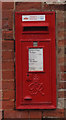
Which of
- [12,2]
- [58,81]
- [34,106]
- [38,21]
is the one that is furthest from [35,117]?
Answer: [12,2]

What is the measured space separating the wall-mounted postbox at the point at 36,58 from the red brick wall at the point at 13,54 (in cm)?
11

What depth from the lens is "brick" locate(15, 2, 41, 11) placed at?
2891mm

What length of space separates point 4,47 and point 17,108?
0.97 metres

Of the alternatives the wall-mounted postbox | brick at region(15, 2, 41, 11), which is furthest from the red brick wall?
the wall-mounted postbox

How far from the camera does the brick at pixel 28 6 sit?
2.89 m

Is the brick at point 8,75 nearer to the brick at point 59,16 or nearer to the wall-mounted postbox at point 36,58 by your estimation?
the wall-mounted postbox at point 36,58

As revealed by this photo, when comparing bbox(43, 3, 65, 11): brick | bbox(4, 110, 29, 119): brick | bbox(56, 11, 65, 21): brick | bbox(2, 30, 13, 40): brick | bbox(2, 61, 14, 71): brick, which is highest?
bbox(43, 3, 65, 11): brick

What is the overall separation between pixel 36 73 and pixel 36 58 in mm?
229

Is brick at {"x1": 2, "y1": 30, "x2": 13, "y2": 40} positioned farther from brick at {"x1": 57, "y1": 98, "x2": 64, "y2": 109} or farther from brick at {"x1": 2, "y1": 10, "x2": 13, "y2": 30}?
brick at {"x1": 57, "y1": 98, "x2": 64, "y2": 109}

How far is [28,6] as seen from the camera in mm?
2898

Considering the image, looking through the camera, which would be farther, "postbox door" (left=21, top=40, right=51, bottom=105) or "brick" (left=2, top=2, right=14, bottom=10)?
"brick" (left=2, top=2, right=14, bottom=10)

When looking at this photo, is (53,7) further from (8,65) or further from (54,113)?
(54,113)

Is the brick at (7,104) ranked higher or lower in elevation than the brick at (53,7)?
lower

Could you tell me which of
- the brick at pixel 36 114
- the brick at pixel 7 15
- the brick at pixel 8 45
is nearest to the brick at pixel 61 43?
the brick at pixel 8 45
